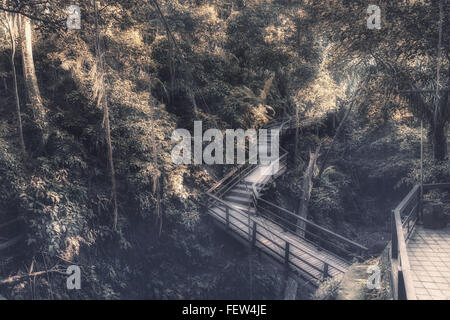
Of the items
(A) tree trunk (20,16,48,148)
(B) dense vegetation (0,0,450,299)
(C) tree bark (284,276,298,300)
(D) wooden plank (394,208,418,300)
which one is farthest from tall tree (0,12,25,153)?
(C) tree bark (284,276,298,300)

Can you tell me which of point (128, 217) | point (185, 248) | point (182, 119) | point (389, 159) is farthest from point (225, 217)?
point (389, 159)

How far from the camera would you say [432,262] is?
20.6 ft

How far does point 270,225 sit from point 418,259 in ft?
14.3

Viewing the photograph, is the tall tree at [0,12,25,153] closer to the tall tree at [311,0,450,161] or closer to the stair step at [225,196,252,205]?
the stair step at [225,196,252,205]

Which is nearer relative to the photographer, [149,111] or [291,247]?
[291,247]

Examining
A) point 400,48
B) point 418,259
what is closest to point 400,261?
point 418,259

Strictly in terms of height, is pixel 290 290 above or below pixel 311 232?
below

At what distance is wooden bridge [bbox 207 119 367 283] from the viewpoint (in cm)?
697

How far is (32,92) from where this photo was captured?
798 cm

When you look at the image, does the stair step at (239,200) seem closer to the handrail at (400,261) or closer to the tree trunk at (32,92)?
the handrail at (400,261)

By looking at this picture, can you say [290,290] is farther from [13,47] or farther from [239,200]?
[13,47]
